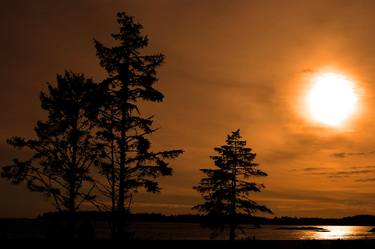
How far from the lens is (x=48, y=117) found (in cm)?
3316

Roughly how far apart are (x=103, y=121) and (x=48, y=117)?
7630mm

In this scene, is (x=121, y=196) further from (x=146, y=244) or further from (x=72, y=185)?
(x=72, y=185)

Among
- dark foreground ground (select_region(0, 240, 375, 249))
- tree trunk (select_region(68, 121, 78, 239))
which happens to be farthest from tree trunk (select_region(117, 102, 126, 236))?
tree trunk (select_region(68, 121, 78, 239))

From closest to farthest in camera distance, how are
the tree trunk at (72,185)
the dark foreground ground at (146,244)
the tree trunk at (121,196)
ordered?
the dark foreground ground at (146,244) < the tree trunk at (121,196) < the tree trunk at (72,185)

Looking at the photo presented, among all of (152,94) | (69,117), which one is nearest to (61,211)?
(69,117)

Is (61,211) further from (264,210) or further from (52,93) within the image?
(264,210)

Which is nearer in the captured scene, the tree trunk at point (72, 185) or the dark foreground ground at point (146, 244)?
the dark foreground ground at point (146, 244)

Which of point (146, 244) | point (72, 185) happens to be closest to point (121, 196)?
point (146, 244)

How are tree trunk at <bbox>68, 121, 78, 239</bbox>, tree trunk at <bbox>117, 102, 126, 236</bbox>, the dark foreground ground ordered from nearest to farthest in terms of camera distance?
1. the dark foreground ground
2. tree trunk at <bbox>117, 102, 126, 236</bbox>
3. tree trunk at <bbox>68, 121, 78, 239</bbox>

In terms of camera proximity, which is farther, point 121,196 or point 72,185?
point 72,185

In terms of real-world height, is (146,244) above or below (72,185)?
below

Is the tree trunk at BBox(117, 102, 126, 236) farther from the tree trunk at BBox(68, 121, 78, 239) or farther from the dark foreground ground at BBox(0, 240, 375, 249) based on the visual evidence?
the tree trunk at BBox(68, 121, 78, 239)

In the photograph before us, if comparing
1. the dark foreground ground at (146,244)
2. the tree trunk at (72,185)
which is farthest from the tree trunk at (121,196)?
the tree trunk at (72,185)

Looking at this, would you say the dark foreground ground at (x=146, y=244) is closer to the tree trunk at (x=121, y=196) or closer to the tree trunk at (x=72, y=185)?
the tree trunk at (x=121, y=196)
